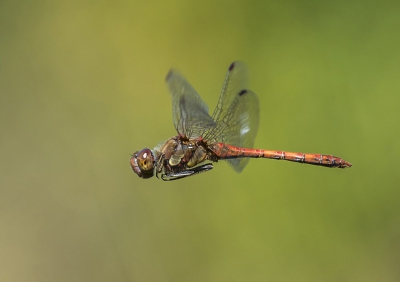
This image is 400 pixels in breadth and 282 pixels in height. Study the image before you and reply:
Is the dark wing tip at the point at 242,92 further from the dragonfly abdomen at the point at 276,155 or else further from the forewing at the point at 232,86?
the dragonfly abdomen at the point at 276,155

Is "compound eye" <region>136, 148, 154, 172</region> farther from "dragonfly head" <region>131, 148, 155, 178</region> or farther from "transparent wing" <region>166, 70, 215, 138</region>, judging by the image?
"transparent wing" <region>166, 70, 215, 138</region>

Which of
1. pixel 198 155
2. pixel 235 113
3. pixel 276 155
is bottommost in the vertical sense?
pixel 276 155

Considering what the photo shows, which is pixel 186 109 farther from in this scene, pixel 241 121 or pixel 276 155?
pixel 276 155

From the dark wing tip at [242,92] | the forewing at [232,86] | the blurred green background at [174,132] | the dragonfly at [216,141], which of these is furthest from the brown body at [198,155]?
the blurred green background at [174,132]

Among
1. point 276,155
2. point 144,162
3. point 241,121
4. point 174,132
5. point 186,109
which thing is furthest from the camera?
point 174,132

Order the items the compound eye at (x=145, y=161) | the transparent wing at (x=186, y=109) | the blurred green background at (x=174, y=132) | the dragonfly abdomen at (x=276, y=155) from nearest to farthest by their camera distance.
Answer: the transparent wing at (x=186, y=109) → the compound eye at (x=145, y=161) → the dragonfly abdomen at (x=276, y=155) → the blurred green background at (x=174, y=132)

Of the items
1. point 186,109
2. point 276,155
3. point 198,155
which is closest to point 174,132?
point 198,155

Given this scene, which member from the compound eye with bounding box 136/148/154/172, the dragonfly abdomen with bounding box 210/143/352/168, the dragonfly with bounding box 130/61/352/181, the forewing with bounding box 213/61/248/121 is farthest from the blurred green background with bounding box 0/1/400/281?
the compound eye with bounding box 136/148/154/172
